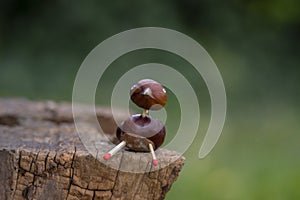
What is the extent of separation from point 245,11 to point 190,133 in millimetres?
4567

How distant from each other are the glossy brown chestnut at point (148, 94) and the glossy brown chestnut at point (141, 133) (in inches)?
2.2

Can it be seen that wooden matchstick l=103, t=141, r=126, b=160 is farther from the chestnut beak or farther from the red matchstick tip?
the chestnut beak

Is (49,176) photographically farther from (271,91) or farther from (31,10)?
(31,10)

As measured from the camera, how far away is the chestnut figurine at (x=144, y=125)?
1722mm

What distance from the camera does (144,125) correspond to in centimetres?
176

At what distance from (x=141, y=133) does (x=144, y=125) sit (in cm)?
3

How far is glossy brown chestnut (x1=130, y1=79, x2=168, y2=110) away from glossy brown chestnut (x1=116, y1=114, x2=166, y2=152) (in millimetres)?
56

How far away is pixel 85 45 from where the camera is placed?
630 centimetres

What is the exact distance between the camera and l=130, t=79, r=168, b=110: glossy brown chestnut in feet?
5.64

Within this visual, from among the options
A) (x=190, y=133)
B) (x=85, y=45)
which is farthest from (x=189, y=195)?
(x=85, y=45)

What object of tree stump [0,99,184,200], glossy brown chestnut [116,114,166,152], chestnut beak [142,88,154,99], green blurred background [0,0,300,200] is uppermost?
green blurred background [0,0,300,200]

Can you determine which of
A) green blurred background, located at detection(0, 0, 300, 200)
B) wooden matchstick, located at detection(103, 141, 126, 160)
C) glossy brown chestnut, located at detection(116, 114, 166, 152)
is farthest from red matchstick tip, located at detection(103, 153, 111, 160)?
green blurred background, located at detection(0, 0, 300, 200)

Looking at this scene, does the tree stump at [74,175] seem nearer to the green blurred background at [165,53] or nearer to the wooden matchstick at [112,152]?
the wooden matchstick at [112,152]

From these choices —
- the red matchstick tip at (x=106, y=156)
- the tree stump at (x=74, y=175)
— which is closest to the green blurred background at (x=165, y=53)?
the tree stump at (x=74, y=175)
